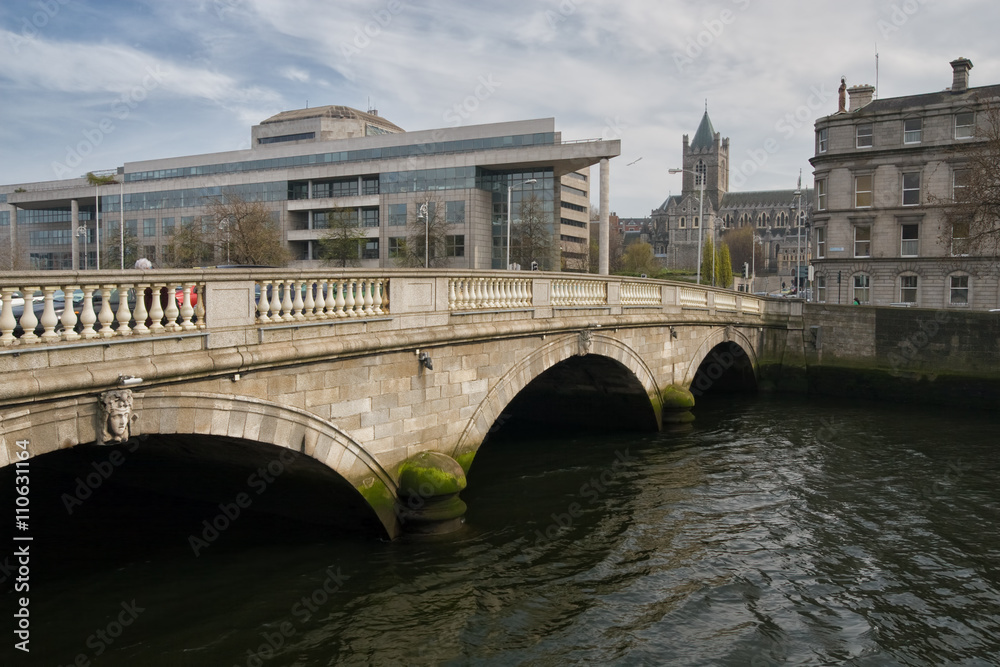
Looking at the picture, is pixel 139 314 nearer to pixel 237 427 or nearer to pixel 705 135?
pixel 237 427

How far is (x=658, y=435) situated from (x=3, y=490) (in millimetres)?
14167

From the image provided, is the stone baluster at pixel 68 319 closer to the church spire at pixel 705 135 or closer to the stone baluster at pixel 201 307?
the stone baluster at pixel 201 307

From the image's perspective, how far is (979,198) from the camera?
96.9ft

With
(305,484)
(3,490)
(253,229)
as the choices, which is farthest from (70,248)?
(305,484)

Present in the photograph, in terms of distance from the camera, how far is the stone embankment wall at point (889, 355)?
2594cm

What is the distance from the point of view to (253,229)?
4031 centimetres

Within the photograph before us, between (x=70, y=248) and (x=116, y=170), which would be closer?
(x=70, y=248)

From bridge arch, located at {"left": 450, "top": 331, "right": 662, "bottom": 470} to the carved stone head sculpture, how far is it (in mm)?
5875

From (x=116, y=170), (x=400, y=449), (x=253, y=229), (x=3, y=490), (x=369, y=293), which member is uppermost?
(x=116, y=170)

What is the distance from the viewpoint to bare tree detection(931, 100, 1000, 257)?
28656 millimetres

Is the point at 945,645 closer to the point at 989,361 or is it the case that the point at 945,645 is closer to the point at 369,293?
the point at 369,293

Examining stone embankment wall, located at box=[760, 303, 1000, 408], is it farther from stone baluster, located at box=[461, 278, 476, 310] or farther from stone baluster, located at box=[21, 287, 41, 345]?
stone baluster, located at box=[21, 287, 41, 345]

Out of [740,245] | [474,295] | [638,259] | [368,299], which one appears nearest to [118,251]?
[638,259]

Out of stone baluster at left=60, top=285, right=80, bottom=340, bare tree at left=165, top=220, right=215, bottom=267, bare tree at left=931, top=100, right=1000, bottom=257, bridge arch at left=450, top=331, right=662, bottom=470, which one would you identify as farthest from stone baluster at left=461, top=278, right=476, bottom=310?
bare tree at left=165, top=220, right=215, bottom=267
